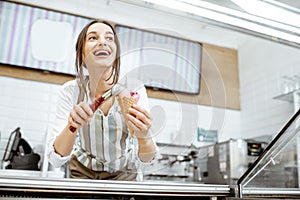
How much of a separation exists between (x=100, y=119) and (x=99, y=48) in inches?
7.3

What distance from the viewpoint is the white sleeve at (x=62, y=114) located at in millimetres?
852

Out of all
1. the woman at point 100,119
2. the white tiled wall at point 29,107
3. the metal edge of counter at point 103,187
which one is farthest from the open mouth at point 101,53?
the white tiled wall at point 29,107

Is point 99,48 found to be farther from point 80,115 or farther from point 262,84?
point 262,84

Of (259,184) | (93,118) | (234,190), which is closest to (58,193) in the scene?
(93,118)

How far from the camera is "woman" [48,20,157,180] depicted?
2.58 feet

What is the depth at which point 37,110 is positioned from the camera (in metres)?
2.65

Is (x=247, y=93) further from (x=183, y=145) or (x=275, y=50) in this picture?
(x=183, y=145)

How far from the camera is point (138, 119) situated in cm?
77

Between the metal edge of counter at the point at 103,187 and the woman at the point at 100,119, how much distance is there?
3.8 inches

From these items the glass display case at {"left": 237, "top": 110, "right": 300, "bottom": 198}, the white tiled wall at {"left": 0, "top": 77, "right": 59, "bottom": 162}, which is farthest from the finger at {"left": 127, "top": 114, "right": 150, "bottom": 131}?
the white tiled wall at {"left": 0, "top": 77, "right": 59, "bottom": 162}

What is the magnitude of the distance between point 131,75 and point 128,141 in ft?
0.61

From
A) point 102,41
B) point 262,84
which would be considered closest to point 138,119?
point 102,41

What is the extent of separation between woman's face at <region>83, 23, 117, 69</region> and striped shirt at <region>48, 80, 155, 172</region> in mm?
91

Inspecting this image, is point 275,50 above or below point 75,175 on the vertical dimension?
above
